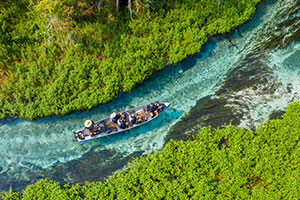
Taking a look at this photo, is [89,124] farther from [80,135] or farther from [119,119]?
[119,119]

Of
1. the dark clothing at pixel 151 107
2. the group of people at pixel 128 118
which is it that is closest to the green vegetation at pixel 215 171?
the group of people at pixel 128 118

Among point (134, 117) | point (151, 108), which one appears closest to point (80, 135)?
point (134, 117)

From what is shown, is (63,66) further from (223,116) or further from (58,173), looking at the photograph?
(223,116)

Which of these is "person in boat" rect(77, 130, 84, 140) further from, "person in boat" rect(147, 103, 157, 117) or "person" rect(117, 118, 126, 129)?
"person in boat" rect(147, 103, 157, 117)

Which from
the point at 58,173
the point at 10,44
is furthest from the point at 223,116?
the point at 10,44

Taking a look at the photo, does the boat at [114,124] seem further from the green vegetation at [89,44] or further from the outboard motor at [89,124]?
the green vegetation at [89,44]
